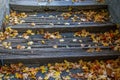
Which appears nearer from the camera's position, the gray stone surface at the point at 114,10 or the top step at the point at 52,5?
the gray stone surface at the point at 114,10

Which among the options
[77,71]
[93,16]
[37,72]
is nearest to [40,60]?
[37,72]

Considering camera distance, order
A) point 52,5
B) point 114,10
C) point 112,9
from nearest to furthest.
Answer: point 114,10, point 112,9, point 52,5

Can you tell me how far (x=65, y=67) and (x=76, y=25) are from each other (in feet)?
3.98

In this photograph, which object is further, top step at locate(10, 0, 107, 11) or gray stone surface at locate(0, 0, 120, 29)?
top step at locate(10, 0, 107, 11)

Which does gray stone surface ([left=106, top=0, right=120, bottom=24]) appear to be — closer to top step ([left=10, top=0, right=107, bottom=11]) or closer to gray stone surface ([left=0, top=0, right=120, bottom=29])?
gray stone surface ([left=0, top=0, right=120, bottom=29])

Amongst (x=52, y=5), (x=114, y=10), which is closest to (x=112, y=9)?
(x=114, y=10)

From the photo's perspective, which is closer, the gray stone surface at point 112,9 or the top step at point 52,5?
the gray stone surface at point 112,9

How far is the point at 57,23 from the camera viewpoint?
5762mm

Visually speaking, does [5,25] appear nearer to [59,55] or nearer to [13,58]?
[13,58]

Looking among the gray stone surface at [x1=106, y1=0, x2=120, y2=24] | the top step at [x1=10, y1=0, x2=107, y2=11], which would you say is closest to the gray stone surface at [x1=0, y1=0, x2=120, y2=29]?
the gray stone surface at [x1=106, y1=0, x2=120, y2=24]

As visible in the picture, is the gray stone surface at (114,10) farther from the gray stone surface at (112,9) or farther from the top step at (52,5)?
the top step at (52,5)

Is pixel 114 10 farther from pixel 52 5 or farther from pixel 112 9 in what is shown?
pixel 52 5

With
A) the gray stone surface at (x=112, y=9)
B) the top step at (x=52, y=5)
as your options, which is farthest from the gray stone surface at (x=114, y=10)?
the top step at (x=52, y=5)

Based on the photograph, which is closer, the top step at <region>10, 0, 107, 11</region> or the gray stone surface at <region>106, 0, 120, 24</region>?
the gray stone surface at <region>106, 0, 120, 24</region>
